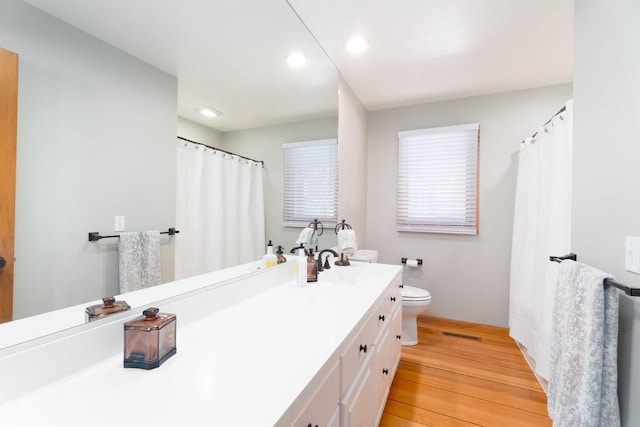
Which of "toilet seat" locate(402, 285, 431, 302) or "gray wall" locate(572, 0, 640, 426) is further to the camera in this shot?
"toilet seat" locate(402, 285, 431, 302)

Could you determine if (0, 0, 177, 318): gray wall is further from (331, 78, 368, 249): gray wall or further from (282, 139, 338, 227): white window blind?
(331, 78, 368, 249): gray wall

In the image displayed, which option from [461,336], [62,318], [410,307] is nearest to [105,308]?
[62,318]

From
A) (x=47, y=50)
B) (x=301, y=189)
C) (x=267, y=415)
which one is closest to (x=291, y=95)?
(x=301, y=189)

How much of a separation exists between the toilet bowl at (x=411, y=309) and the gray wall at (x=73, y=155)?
A: 2.06 meters

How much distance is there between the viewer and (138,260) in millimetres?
880

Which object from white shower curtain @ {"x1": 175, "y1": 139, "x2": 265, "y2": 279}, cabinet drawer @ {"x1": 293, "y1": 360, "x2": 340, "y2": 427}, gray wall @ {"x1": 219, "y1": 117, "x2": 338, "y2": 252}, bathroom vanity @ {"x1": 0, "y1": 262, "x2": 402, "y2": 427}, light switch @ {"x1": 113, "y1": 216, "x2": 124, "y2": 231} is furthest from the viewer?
gray wall @ {"x1": 219, "y1": 117, "x2": 338, "y2": 252}

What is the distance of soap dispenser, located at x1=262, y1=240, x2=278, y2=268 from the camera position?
4.99 ft

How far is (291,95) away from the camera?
1.67m

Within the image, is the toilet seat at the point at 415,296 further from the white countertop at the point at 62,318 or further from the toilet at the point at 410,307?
the white countertop at the point at 62,318

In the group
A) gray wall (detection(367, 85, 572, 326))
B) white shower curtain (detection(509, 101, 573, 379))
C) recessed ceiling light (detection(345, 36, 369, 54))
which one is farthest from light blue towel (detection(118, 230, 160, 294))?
gray wall (detection(367, 85, 572, 326))

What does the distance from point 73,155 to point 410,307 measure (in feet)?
7.74

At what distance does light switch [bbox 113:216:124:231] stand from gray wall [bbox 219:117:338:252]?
0.54 m

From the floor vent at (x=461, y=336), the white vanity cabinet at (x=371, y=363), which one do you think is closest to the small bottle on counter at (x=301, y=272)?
the white vanity cabinet at (x=371, y=363)

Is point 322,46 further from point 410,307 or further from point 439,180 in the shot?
point 410,307
